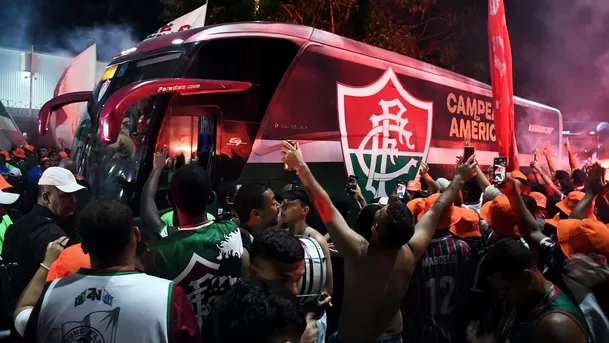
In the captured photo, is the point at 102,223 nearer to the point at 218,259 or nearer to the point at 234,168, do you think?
the point at 218,259

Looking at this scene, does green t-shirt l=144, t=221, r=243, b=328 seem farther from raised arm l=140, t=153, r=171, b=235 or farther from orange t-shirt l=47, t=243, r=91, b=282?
raised arm l=140, t=153, r=171, b=235

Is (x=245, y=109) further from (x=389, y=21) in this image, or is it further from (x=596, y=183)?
(x=389, y=21)

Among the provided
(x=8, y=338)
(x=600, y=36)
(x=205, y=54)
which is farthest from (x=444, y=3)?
(x=8, y=338)

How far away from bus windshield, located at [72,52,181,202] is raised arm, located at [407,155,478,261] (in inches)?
165

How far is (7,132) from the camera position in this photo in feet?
38.9

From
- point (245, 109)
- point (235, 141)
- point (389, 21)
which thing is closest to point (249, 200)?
point (235, 141)

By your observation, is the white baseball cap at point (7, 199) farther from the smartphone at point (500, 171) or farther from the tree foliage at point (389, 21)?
the tree foliage at point (389, 21)

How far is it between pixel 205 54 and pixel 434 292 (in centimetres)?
480

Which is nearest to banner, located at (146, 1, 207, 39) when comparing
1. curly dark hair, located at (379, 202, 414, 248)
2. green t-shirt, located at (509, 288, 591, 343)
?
curly dark hair, located at (379, 202, 414, 248)

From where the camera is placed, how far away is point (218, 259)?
269 centimetres

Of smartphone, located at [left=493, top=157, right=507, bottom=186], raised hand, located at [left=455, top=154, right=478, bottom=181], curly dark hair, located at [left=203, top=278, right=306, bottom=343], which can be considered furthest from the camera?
smartphone, located at [left=493, top=157, right=507, bottom=186]

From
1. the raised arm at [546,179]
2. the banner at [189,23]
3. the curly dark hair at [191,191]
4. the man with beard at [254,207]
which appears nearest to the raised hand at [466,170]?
the man with beard at [254,207]

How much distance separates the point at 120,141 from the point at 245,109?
1.70 metres

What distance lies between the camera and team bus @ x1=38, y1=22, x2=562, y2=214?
6.50 metres
